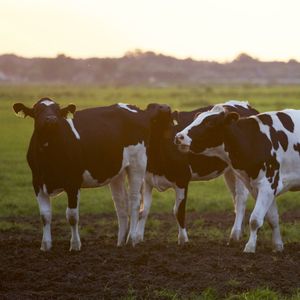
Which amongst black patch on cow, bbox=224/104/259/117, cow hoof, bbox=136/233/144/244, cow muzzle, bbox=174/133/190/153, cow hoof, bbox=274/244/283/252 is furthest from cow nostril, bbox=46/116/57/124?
black patch on cow, bbox=224/104/259/117

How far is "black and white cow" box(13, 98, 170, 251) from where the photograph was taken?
11.5 m

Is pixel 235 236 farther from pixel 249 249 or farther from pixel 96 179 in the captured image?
pixel 96 179

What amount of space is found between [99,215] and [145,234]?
8.27 ft

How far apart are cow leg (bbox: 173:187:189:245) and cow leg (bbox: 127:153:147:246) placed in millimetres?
595

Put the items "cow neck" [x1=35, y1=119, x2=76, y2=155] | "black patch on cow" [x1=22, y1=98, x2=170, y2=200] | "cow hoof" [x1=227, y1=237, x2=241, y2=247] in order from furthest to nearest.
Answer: "cow hoof" [x1=227, y1=237, x2=241, y2=247] < "black patch on cow" [x1=22, y1=98, x2=170, y2=200] < "cow neck" [x1=35, y1=119, x2=76, y2=155]

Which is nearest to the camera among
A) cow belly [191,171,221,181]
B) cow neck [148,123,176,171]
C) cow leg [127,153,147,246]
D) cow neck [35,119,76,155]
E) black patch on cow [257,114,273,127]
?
cow neck [35,119,76,155]

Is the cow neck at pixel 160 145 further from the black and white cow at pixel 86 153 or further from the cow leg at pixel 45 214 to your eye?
the cow leg at pixel 45 214

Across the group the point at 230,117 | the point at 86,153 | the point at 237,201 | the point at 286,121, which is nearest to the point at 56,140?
the point at 86,153

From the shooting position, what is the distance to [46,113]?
11438 millimetres

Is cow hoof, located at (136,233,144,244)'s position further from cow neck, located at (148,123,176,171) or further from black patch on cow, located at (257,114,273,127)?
black patch on cow, located at (257,114,273,127)

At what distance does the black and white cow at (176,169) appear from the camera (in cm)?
1302

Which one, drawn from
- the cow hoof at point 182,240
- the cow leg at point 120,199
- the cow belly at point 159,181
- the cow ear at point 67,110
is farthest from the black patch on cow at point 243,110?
the cow ear at point 67,110

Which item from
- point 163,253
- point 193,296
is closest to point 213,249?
point 163,253

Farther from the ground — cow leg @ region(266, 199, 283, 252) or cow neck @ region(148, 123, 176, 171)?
cow neck @ region(148, 123, 176, 171)
